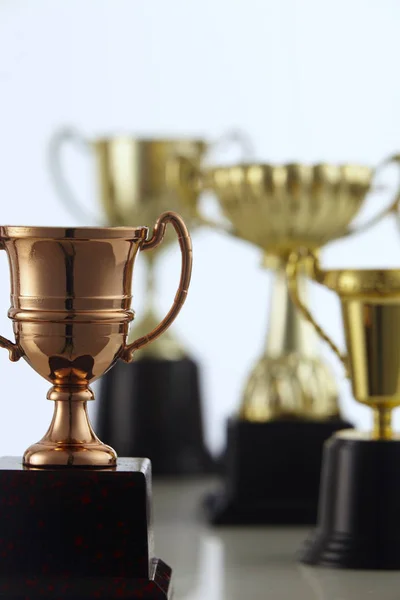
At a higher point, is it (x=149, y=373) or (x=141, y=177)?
(x=141, y=177)

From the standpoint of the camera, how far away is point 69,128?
3.04 metres

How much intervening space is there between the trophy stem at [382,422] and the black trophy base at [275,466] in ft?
1.56

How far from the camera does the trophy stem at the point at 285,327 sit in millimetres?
2498

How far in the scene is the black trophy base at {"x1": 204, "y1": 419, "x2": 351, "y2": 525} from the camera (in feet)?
7.81

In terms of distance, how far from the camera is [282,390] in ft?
7.95

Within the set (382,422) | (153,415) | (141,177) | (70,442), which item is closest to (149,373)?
(153,415)

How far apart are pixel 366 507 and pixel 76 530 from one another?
1.66 ft

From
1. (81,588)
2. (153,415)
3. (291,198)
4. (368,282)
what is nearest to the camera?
(81,588)

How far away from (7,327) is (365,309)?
215cm

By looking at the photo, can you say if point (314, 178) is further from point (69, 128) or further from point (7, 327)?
point (7, 327)

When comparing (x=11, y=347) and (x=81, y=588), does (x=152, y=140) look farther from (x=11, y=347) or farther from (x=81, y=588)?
(x=81, y=588)

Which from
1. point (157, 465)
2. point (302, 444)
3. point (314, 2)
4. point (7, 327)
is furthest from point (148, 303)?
point (314, 2)

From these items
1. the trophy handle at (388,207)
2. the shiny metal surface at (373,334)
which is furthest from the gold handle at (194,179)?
the shiny metal surface at (373,334)

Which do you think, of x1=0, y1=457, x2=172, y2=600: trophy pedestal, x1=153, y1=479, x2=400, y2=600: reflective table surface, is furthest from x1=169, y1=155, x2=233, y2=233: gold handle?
x1=0, y1=457, x2=172, y2=600: trophy pedestal
